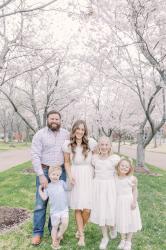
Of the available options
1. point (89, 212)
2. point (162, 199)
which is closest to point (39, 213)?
point (89, 212)

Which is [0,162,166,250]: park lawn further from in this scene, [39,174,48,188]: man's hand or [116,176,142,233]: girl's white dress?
[39,174,48,188]: man's hand

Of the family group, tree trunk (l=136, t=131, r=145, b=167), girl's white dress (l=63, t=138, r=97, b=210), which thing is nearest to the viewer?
the family group

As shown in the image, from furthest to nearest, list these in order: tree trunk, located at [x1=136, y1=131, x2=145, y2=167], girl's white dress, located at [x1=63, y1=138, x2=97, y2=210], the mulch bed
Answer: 1. tree trunk, located at [x1=136, y1=131, x2=145, y2=167]
2. the mulch bed
3. girl's white dress, located at [x1=63, y1=138, x2=97, y2=210]

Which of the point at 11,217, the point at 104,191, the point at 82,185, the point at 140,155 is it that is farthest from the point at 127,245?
the point at 140,155

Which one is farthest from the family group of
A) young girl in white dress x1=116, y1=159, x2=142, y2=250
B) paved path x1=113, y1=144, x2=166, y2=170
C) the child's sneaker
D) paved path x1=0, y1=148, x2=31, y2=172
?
paved path x1=113, y1=144, x2=166, y2=170

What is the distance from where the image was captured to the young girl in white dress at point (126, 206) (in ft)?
21.5

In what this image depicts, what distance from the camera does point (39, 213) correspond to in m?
7.05

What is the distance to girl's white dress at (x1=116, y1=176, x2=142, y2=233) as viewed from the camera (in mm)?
6559

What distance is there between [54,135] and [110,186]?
50.3 inches

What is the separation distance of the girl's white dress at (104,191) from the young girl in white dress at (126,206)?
0.10 meters

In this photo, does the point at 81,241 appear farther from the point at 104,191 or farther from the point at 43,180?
the point at 43,180

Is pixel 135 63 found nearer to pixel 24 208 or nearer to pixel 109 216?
pixel 24 208

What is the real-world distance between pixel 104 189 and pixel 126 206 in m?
0.44

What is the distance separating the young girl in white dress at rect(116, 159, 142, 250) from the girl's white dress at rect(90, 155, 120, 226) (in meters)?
0.10
